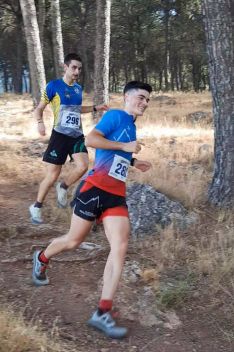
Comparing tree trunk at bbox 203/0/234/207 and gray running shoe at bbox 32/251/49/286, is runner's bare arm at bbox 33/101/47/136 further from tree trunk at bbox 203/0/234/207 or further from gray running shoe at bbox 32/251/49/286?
tree trunk at bbox 203/0/234/207

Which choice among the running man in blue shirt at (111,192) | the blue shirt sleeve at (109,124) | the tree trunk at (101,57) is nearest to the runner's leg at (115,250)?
the running man in blue shirt at (111,192)

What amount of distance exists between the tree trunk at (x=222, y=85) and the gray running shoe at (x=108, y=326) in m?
3.25

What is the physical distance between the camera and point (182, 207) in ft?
21.7

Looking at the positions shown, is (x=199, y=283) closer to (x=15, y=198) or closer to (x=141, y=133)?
(x=15, y=198)

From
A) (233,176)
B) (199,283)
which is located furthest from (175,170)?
(199,283)

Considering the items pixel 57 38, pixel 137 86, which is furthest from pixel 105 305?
pixel 57 38

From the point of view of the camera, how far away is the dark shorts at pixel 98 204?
155 inches

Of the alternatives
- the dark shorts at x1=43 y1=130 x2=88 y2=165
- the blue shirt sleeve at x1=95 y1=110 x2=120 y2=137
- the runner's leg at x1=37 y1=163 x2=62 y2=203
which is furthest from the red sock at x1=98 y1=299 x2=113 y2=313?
the dark shorts at x1=43 y1=130 x2=88 y2=165

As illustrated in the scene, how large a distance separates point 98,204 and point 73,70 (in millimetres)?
2500

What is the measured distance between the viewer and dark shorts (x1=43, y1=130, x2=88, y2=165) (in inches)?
237

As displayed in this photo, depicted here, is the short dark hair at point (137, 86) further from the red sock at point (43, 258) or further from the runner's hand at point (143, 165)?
the red sock at point (43, 258)

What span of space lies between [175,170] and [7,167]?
292 centimetres

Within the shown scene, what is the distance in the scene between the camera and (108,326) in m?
3.91

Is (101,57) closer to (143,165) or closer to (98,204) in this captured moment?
(143,165)
